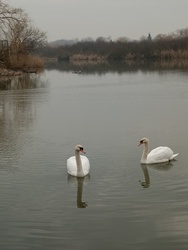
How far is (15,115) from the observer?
55.1 ft

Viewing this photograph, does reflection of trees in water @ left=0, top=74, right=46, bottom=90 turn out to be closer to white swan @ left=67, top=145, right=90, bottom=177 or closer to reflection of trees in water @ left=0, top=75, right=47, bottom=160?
reflection of trees in water @ left=0, top=75, right=47, bottom=160

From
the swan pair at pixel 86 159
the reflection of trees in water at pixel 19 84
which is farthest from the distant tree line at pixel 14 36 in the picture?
the swan pair at pixel 86 159

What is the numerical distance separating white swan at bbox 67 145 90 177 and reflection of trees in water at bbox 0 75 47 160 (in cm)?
208

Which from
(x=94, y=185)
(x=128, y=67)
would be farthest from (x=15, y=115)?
(x=128, y=67)

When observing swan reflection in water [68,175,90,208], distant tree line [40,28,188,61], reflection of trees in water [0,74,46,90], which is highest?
distant tree line [40,28,188,61]

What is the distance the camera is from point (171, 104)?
60.2ft

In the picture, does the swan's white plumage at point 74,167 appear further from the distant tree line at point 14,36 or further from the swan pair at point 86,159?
the distant tree line at point 14,36

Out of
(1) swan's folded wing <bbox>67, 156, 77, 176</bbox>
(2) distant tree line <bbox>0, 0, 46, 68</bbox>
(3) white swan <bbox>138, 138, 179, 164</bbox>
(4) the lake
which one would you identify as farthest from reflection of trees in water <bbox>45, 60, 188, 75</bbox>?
(1) swan's folded wing <bbox>67, 156, 77, 176</bbox>

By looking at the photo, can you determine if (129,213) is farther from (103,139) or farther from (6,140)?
(6,140)

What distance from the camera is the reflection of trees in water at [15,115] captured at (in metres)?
11.5

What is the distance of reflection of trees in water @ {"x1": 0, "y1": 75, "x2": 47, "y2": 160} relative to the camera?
1145 cm

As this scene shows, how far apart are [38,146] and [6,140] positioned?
1.40m

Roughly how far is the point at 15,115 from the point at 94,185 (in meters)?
9.49

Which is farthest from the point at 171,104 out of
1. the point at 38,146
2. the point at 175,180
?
the point at 175,180
